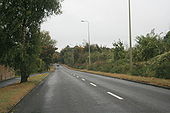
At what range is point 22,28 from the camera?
20562 mm

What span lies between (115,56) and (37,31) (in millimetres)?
28459

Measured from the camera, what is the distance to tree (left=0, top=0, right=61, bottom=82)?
61.2ft

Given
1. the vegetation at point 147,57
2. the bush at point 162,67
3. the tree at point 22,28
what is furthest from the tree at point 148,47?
the tree at point 22,28

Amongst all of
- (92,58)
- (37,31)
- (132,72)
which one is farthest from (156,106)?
(92,58)

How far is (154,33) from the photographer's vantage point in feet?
115

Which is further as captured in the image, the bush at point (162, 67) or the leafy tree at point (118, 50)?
the leafy tree at point (118, 50)

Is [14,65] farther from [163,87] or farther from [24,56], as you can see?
[163,87]

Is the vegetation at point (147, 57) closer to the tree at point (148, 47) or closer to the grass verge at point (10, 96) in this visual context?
the tree at point (148, 47)

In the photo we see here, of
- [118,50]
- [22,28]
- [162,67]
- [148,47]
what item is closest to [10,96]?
[22,28]

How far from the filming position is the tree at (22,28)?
1866 cm

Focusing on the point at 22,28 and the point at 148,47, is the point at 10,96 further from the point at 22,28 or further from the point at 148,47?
the point at 148,47

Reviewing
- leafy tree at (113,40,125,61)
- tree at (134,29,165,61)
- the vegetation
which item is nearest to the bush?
the vegetation

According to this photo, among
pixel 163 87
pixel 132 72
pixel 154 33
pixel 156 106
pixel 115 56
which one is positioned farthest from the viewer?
pixel 115 56

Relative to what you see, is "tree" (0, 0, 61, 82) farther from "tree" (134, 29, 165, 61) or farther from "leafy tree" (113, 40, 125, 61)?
"leafy tree" (113, 40, 125, 61)
